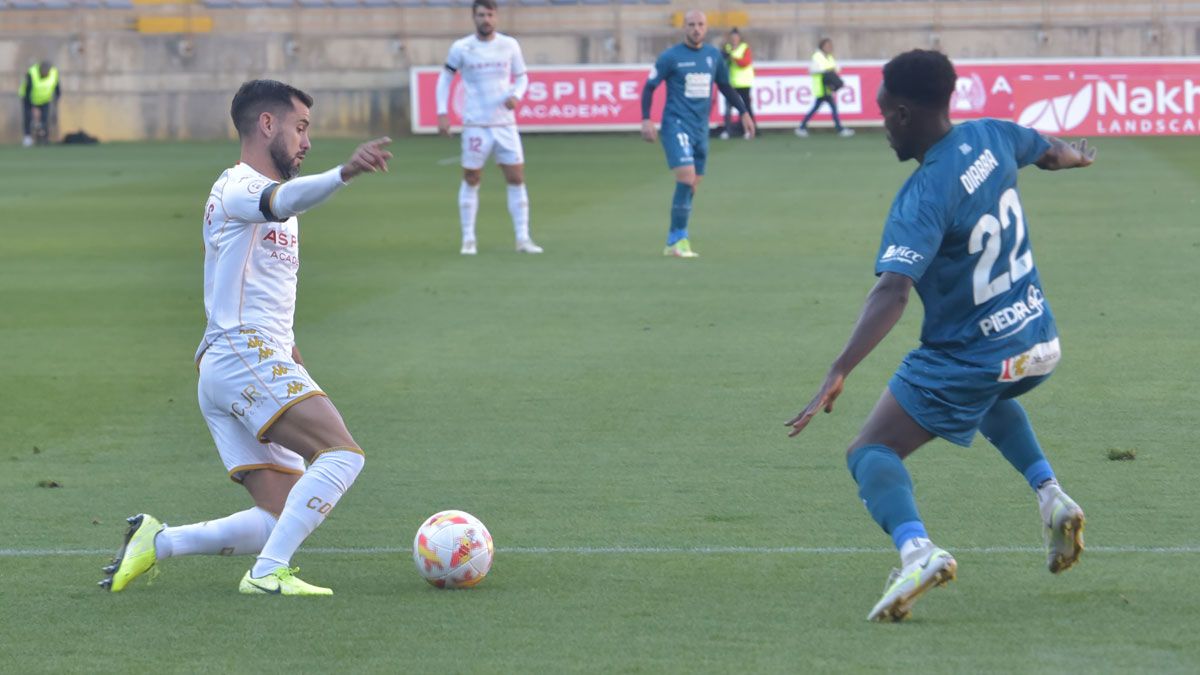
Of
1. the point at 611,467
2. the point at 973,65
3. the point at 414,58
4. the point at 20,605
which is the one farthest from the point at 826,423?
the point at 414,58

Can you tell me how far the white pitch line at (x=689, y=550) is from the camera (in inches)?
249

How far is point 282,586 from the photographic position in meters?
5.90

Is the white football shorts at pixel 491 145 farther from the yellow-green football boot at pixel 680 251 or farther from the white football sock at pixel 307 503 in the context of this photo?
the white football sock at pixel 307 503

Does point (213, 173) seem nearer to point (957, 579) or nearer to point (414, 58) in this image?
point (414, 58)

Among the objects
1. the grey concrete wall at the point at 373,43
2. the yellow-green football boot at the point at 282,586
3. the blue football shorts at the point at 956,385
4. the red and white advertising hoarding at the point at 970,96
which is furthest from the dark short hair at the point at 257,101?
the grey concrete wall at the point at 373,43

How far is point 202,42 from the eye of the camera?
133 feet

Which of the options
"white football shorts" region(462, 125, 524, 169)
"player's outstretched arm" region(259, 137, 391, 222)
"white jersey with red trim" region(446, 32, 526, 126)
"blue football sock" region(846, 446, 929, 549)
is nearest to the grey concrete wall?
"white jersey with red trim" region(446, 32, 526, 126)

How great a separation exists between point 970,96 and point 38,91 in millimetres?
18413

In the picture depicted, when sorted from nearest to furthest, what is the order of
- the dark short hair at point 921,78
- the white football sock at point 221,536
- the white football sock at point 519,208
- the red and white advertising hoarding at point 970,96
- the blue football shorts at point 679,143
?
1. the dark short hair at point 921,78
2. the white football sock at point 221,536
3. the blue football shorts at point 679,143
4. the white football sock at point 519,208
5. the red and white advertising hoarding at point 970,96

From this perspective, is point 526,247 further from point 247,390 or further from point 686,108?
point 247,390

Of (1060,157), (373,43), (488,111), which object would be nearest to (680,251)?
(488,111)

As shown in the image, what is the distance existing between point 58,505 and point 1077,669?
4204 millimetres

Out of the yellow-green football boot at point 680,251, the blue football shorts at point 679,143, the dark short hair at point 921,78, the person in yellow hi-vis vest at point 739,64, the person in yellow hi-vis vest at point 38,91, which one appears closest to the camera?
the dark short hair at point 921,78

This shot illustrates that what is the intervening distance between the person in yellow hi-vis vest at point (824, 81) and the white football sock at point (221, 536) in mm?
29775
